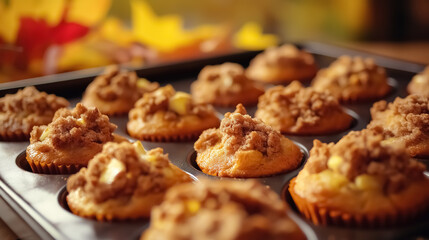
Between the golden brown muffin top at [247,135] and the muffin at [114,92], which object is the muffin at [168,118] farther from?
the golden brown muffin top at [247,135]

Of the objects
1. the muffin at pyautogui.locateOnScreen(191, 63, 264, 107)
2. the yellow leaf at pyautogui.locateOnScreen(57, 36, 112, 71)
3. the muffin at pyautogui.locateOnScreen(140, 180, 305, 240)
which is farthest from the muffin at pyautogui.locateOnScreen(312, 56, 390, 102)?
the muffin at pyautogui.locateOnScreen(140, 180, 305, 240)

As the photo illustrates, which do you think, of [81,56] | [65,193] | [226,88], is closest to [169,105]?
[226,88]

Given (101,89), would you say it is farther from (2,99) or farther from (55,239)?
(55,239)

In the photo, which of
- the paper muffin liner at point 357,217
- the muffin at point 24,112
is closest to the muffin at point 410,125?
the paper muffin liner at point 357,217

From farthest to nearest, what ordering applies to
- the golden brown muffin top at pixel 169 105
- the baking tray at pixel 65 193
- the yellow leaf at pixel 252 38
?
the yellow leaf at pixel 252 38, the golden brown muffin top at pixel 169 105, the baking tray at pixel 65 193

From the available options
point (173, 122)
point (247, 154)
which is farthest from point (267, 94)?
point (247, 154)

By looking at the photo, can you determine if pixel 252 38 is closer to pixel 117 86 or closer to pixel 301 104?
pixel 117 86

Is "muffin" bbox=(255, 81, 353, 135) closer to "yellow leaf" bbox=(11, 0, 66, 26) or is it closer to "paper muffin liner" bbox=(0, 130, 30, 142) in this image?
"paper muffin liner" bbox=(0, 130, 30, 142)
